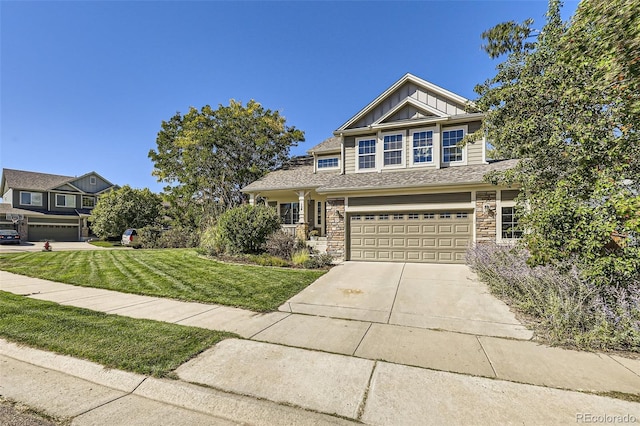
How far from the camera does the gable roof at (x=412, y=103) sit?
1268 cm

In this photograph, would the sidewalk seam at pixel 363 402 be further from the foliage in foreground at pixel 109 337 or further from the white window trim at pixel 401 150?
the white window trim at pixel 401 150

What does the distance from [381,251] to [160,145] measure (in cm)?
2160

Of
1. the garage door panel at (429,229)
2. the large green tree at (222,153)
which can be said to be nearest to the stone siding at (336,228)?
the garage door panel at (429,229)

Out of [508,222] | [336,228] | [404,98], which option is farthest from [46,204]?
[508,222]

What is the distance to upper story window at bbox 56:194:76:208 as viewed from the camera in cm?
3328

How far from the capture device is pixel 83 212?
34219 millimetres

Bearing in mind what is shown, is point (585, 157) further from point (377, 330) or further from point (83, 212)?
point (83, 212)

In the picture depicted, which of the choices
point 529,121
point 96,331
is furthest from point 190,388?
point 529,121

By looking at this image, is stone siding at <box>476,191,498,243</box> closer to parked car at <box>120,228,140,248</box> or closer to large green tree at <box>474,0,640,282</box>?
large green tree at <box>474,0,640,282</box>

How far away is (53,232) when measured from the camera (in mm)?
31844

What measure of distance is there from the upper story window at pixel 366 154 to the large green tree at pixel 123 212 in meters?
23.8

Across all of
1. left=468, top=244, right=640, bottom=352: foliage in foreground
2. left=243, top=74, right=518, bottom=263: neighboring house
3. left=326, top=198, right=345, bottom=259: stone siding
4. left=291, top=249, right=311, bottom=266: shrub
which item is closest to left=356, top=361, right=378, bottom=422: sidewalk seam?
left=468, top=244, right=640, bottom=352: foliage in foreground

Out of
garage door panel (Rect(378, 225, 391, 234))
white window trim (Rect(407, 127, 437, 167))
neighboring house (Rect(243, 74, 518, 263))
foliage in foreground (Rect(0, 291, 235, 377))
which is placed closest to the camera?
foliage in foreground (Rect(0, 291, 235, 377))

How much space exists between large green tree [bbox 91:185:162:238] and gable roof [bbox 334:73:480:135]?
24.2 m
